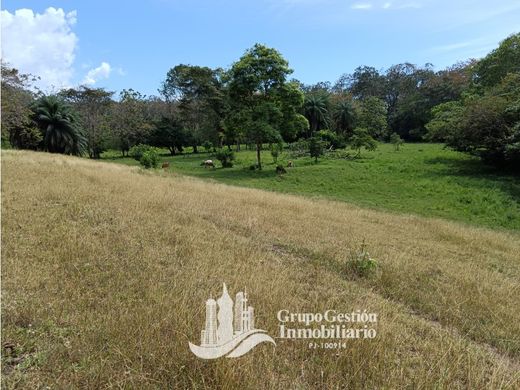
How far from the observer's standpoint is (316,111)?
162 ft

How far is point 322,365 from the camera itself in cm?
291

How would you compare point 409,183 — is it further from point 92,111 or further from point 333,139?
point 92,111

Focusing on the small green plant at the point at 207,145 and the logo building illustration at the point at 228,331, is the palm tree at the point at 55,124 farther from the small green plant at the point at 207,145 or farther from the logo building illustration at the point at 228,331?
the logo building illustration at the point at 228,331

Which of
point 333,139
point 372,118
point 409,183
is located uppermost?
point 372,118

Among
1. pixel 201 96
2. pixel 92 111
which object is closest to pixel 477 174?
pixel 201 96

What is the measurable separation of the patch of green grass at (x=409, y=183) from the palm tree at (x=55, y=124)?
51.1 feet

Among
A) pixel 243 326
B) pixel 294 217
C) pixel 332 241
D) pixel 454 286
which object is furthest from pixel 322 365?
pixel 294 217

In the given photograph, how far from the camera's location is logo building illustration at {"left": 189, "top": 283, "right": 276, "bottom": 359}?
113 inches

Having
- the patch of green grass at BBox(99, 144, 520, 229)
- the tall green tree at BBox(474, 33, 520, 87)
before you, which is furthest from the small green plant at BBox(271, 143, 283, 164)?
the tall green tree at BBox(474, 33, 520, 87)

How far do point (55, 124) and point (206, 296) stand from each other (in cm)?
4140

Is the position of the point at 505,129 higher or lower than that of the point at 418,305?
higher

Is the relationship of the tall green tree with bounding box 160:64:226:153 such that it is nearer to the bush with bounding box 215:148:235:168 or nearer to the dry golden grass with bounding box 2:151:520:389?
the bush with bounding box 215:148:235:168

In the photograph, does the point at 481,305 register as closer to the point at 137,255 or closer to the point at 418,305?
the point at 418,305

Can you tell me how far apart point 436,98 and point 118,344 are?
5974 centimetres
